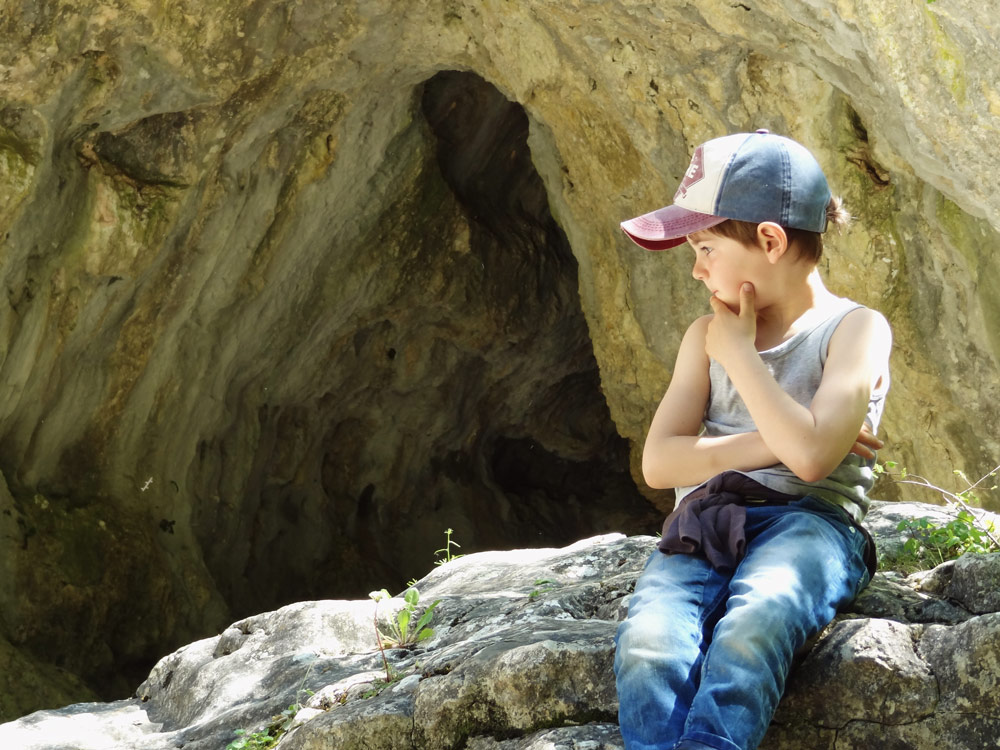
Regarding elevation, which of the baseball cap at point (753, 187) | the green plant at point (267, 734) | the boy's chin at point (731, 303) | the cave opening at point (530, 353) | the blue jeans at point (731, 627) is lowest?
the cave opening at point (530, 353)

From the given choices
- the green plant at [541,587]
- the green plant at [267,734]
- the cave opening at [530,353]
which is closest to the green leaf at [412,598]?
the green plant at [541,587]

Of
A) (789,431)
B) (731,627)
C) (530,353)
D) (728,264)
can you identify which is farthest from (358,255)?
(731,627)

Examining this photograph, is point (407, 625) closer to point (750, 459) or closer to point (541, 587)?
point (541, 587)

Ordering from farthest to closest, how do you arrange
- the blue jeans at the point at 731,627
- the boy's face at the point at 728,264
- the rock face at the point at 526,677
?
the boy's face at the point at 728,264, the rock face at the point at 526,677, the blue jeans at the point at 731,627

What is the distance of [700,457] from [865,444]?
30 centimetres

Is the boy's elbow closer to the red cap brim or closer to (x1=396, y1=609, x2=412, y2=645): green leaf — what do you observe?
the red cap brim

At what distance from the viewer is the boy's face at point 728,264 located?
7.04 ft

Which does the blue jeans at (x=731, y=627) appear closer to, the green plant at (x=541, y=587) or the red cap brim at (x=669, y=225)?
the red cap brim at (x=669, y=225)

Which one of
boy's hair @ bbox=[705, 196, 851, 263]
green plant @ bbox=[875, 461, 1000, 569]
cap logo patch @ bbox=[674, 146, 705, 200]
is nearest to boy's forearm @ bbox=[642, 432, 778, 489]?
boy's hair @ bbox=[705, 196, 851, 263]

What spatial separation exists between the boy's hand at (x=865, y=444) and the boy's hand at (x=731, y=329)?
25 cm

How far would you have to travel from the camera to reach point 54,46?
15.2 feet

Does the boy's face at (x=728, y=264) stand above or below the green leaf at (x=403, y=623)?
above

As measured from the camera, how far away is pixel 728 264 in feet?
7.08

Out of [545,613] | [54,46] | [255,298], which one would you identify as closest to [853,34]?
[545,613]
